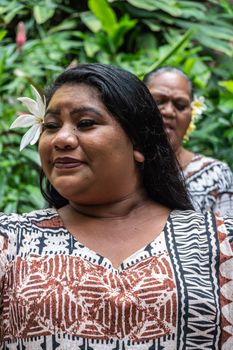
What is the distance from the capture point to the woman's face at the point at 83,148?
6.81ft

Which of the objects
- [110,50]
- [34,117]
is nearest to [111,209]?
[34,117]

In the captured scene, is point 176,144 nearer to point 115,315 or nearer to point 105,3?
point 115,315

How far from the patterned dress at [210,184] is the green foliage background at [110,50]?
45.6 inches

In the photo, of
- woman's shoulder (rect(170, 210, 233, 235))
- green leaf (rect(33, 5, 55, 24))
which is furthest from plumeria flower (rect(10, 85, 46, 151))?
green leaf (rect(33, 5, 55, 24))

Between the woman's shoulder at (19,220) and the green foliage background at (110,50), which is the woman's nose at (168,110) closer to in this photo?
the green foliage background at (110,50)

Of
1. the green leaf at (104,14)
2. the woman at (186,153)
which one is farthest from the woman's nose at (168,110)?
the green leaf at (104,14)

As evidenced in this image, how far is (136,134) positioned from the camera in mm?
2215

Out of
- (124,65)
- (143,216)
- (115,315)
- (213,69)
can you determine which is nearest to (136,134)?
(143,216)

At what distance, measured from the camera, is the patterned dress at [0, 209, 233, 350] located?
1.96 m

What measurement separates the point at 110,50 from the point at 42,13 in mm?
715

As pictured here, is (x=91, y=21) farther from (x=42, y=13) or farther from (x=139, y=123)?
(x=139, y=123)

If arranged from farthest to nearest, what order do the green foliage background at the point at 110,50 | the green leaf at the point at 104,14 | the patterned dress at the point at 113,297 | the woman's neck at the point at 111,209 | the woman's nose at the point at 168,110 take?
the green leaf at the point at 104,14, the green foliage background at the point at 110,50, the woman's nose at the point at 168,110, the woman's neck at the point at 111,209, the patterned dress at the point at 113,297

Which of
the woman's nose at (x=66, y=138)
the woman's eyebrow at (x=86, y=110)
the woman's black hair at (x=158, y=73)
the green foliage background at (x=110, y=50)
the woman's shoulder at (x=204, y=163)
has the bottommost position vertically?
the green foliage background at (x=110, y=50)

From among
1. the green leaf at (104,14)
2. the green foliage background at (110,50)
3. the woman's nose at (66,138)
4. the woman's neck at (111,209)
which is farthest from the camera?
the green leaf at (104,14)
